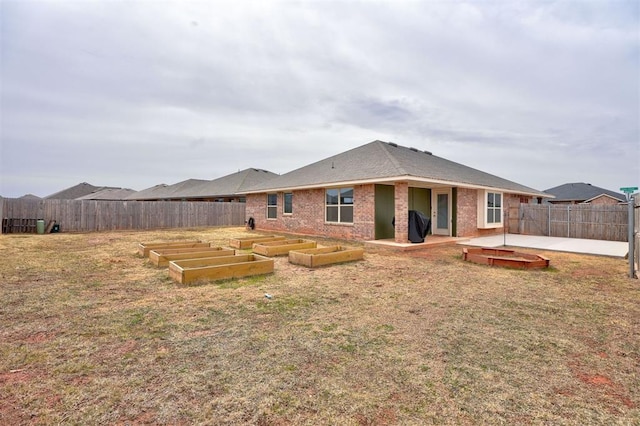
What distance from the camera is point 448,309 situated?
5.04m

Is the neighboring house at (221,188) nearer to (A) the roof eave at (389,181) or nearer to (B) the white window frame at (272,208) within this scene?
(B) the white window frame at (272,208)

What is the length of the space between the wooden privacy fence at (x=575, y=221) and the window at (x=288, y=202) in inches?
530

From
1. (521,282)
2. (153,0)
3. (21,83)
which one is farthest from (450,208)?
(21,83)

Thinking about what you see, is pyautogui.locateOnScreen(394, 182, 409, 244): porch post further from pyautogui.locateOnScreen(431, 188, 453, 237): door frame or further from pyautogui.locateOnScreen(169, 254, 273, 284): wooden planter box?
pyautogui.locateOnScreen(169, 254, 273, 284): wooden planter box

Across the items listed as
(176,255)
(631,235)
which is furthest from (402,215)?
(176,255)

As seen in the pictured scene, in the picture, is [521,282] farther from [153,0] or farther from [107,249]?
[107,249]

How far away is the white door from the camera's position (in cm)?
1612

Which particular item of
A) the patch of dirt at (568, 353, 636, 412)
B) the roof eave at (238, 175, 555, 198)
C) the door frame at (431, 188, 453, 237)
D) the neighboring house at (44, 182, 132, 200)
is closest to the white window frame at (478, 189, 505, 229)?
the roof eave at (238, 175, 555, 198)

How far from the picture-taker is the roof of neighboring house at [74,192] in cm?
6419

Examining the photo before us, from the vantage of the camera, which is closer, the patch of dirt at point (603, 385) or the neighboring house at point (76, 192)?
the patch of dirt at point (603, 385)

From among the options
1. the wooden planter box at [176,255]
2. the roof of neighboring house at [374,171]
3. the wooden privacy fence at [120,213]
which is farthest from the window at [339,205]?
the wooden privacy fence at [120,213]

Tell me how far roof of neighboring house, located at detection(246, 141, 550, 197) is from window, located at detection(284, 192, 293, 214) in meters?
0.73

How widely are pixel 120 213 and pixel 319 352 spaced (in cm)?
2299

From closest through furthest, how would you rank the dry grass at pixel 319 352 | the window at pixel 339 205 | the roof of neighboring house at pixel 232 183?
1. the dry grass at pixel 319 352
2. the window at pixel 339 205
3. the roof of neighboring house at pixel 232 183
